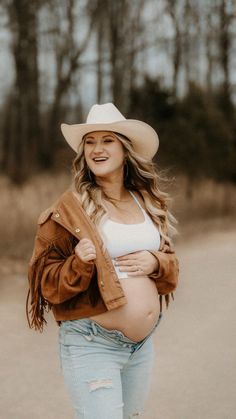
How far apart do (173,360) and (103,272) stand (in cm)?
308

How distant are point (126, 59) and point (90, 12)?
1.85m

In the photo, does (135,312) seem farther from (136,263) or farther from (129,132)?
(129,132)

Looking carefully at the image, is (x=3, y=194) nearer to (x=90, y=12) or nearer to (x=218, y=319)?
(x=218, y=319)

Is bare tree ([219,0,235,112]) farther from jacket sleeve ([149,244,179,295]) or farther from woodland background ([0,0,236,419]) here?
jacket sleeve ([149,244,179,295])

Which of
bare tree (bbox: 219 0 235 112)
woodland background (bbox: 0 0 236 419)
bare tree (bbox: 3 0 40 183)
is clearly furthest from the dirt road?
bare tree (bbox: 219 0 235 112)

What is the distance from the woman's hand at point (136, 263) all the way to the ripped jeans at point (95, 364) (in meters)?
0.27

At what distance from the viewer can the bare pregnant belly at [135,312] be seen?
291 centimetres

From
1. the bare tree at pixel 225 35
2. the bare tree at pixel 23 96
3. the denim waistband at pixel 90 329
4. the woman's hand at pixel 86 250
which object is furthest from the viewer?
the bare tree at pixel 225 35

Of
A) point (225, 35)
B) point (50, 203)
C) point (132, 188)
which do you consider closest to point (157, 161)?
point (50, 203)

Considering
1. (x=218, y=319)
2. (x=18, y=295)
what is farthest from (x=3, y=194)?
(x=218, y=319)

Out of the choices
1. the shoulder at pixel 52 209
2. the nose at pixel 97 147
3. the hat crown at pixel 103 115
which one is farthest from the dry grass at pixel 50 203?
the shoulder at pixel 52 209

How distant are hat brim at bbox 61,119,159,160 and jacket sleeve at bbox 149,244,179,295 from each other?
1.82 ft

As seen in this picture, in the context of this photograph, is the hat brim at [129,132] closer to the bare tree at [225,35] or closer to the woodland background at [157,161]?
the woodland background at [157,161]

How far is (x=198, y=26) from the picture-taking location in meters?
22.4
